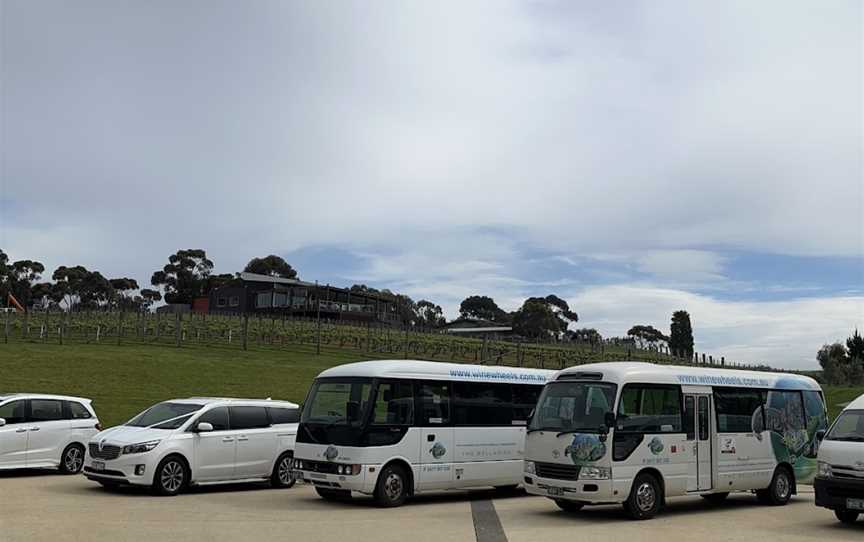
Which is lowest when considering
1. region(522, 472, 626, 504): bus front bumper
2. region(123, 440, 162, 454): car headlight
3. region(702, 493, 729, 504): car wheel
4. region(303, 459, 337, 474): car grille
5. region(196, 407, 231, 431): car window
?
region(702, 493, 729, 504): car wheel

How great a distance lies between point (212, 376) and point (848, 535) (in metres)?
28.3

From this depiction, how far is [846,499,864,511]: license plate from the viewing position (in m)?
11.9

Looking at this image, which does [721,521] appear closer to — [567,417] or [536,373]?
[567,417]

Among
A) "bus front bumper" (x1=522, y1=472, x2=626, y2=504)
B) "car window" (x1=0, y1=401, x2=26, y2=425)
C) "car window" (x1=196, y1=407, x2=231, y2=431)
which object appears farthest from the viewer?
"car window" (x1=0, y1=401, x2=26, y2=425)

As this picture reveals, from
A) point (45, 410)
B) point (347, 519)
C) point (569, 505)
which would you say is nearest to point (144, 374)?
point (45, 410)

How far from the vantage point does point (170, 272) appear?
367 ft

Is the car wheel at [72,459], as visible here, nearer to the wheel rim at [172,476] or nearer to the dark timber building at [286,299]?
the wheel rim at [172,476]

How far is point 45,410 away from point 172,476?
4.16 m

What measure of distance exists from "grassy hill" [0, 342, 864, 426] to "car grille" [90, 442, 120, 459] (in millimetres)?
9846

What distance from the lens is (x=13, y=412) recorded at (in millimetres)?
17047

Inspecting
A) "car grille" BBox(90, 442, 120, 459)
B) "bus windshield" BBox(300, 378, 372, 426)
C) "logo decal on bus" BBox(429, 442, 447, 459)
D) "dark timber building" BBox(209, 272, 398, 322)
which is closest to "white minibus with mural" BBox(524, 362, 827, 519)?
"logo decal on bus" BBox(429, 442, 447, 459)

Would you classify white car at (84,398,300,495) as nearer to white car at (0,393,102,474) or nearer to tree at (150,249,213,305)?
white car at (0,393,102,474)

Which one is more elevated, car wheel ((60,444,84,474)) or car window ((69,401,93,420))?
car window ((69,401,93,420))

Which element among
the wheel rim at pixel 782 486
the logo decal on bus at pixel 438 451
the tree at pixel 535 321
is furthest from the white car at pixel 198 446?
the tree at pixel 535 321
